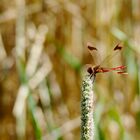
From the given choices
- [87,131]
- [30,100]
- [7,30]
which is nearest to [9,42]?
[7,30]

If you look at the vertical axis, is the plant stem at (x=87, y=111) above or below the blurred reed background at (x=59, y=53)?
below

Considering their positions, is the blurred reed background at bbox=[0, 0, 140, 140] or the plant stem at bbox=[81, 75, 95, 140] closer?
the plant stem at bbox=[81, 75, 95, 140]

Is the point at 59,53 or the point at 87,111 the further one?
the point at 59,53

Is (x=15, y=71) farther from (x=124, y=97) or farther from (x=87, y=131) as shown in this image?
(x=87, y=131)

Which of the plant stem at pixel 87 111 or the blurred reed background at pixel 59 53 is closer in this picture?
the plant stem at pixel 87 111
